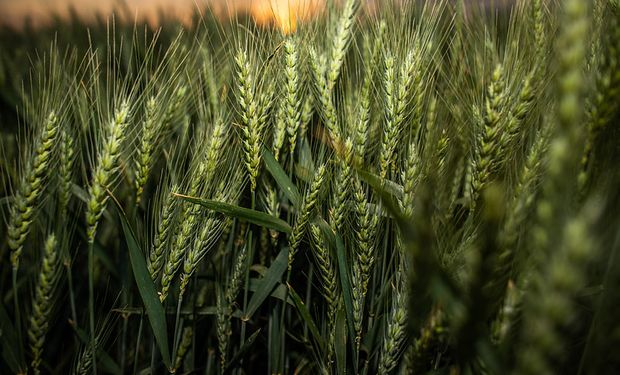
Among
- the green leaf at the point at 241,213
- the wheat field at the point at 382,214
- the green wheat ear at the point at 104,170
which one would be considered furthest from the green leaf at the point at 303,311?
the green wheat ear at the point at 104,170

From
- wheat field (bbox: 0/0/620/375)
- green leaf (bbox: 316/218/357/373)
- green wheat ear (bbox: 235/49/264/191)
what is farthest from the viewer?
green wheat ear (bbox: 235/49/264/191)

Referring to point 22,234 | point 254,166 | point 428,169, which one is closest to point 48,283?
point 22,234

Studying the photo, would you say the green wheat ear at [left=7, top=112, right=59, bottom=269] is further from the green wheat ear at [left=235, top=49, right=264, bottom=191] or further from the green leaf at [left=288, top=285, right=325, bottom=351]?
the green leaf at [left=288, top=285, right=325, bottom=351]

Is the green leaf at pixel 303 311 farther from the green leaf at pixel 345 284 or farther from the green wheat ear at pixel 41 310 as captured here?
the green wheat ear at pixel 41 310

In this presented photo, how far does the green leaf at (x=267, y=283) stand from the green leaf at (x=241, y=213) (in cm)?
10

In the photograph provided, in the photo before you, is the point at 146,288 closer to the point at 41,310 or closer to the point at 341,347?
the point at 41,310

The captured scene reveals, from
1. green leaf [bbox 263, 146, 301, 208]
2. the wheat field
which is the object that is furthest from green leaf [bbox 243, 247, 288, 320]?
green leaf [bbox 263, 146, 301, 208]

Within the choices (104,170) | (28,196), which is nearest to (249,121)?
(104,170)

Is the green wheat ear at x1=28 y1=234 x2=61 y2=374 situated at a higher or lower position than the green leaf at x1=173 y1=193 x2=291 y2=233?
lower

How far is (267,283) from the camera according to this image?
3.21 feet

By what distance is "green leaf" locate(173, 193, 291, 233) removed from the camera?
0.81m

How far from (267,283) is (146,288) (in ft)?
0.81

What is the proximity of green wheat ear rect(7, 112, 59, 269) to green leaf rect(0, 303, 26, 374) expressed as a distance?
0.46 feet

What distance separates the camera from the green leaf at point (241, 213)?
812mm
